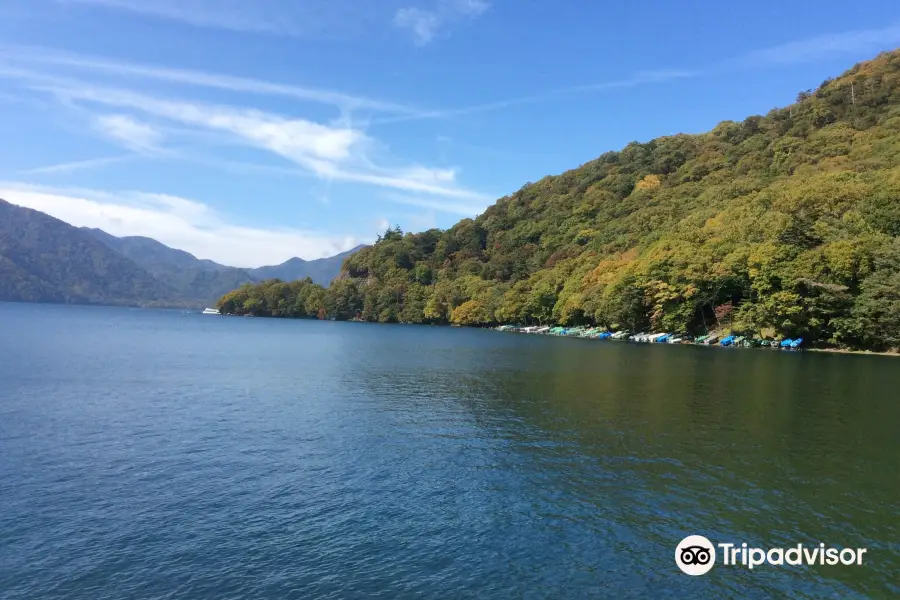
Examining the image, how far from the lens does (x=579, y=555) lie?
15.0 m

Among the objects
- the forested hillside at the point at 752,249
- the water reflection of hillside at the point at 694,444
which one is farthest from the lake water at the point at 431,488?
the forested hillside at the point at 752,249

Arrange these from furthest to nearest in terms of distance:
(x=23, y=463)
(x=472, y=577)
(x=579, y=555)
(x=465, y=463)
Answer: (x=465, y=463), (x=23, y=463), (x=579, y=555), (x=472, y=577)

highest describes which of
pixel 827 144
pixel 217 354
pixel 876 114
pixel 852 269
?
pixel 876 114

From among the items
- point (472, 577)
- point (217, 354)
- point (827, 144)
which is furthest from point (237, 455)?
point (827, 144)

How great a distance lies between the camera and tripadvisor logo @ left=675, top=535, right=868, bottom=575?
576 inches

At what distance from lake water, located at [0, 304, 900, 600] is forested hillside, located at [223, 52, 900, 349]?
40652 millimetres

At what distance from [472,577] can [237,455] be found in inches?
550

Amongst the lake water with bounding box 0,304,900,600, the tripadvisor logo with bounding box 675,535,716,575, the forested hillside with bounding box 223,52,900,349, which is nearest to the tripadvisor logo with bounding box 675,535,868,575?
the tripadvisor logo with bounding box 675,535,716,575

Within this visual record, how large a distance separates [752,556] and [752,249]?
87.1m

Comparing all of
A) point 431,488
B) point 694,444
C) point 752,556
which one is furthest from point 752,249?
point 431,488

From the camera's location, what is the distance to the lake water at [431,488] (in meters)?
13.7

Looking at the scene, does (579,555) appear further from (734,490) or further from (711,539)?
(734,490)

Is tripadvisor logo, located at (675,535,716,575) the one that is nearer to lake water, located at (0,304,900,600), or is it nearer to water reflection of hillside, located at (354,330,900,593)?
lake water, located at (0,304,900,600)

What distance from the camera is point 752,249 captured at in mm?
89562
